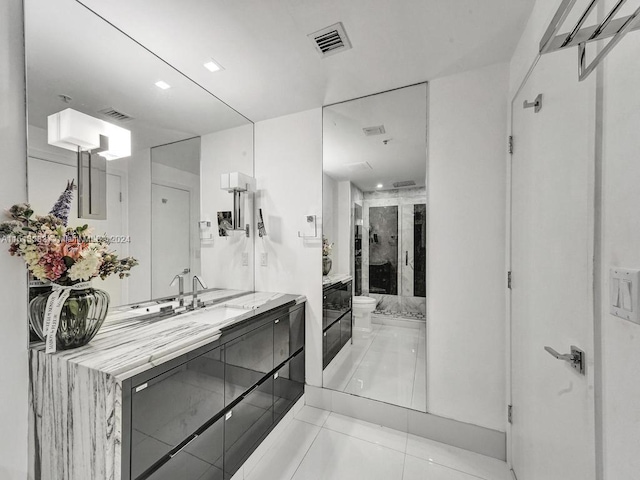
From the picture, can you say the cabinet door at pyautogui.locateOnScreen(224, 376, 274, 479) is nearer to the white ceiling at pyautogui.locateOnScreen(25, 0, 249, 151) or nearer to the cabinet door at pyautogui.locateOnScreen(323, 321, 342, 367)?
the cabinet door at pyautogui.locateOnScreen(323, 321, 342, 367)

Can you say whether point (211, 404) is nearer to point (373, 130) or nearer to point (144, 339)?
point (144, 339)

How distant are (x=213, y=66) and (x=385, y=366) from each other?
2.67 m

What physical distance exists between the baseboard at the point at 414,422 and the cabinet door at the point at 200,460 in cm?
107

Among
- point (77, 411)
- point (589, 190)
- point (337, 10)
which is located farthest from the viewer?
point (337, 10)

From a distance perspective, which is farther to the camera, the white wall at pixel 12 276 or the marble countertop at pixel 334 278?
the marble countertop at pixel 334 278

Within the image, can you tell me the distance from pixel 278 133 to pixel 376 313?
1.91 metres

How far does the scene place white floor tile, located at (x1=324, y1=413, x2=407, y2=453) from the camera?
6.27 feet

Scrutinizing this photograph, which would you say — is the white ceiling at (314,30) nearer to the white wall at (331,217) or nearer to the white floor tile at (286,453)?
A: the white wall at (331,217)

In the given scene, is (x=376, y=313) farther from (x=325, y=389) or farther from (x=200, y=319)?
(x=200, y=319)

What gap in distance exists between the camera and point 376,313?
233 centimetres

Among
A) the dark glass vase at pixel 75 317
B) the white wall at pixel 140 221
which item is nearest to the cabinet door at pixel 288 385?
the white wall at pixel 140 221

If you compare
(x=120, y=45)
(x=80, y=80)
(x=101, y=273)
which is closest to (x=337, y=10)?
(x=120, y=45)

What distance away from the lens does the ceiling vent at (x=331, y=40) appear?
1.51 metres

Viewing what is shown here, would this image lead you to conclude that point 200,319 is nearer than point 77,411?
No
